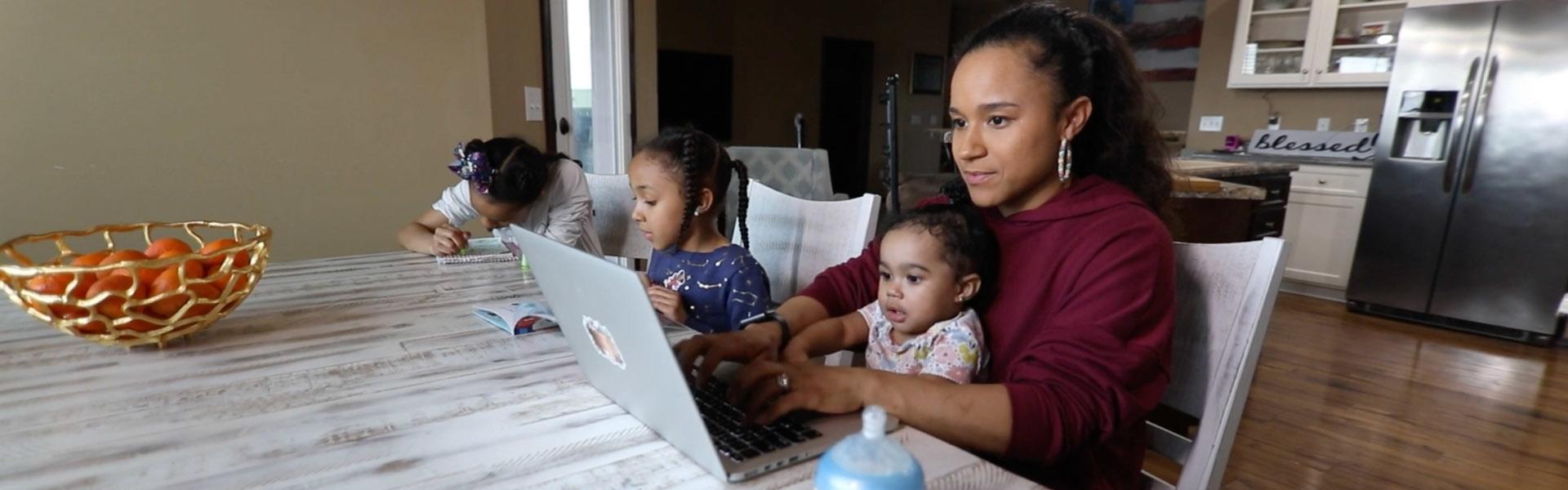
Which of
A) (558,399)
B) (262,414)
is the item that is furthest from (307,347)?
(558,399)

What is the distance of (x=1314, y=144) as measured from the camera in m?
4.27

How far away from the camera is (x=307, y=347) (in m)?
0.96

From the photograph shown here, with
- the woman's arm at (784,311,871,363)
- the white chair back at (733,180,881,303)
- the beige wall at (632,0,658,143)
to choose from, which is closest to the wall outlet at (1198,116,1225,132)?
the beige wall at (632,0,658,143)

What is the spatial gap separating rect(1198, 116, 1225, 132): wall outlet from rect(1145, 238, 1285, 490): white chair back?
456 cm

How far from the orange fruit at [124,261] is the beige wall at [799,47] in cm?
538

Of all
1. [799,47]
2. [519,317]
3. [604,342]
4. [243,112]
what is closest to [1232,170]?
[519,317]

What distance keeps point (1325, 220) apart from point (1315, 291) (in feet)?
1.42

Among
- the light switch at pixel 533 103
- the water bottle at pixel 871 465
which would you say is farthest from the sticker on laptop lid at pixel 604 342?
the light switch at pixel 533 103

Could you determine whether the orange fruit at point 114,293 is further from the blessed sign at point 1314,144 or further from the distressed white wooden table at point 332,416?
the blessed sign at point 1314,144

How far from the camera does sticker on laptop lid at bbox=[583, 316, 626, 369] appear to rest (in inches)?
25.8

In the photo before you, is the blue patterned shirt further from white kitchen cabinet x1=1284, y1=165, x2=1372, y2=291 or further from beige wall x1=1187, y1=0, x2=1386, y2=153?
beige wall x1=1187, y1=0, x2=1386, y2=153

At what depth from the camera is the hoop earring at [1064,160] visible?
36.1 inches

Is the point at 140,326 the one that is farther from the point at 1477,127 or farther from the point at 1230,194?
the point at 1477,127

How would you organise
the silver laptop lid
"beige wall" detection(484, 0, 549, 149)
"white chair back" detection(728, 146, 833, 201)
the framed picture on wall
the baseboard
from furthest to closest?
the framed picture on wall → the baseboard → "white chair back" detection(728, 146, 833, 201) → "beige wall" detection(484, 0, 549, 149) → the silver laptop lid
